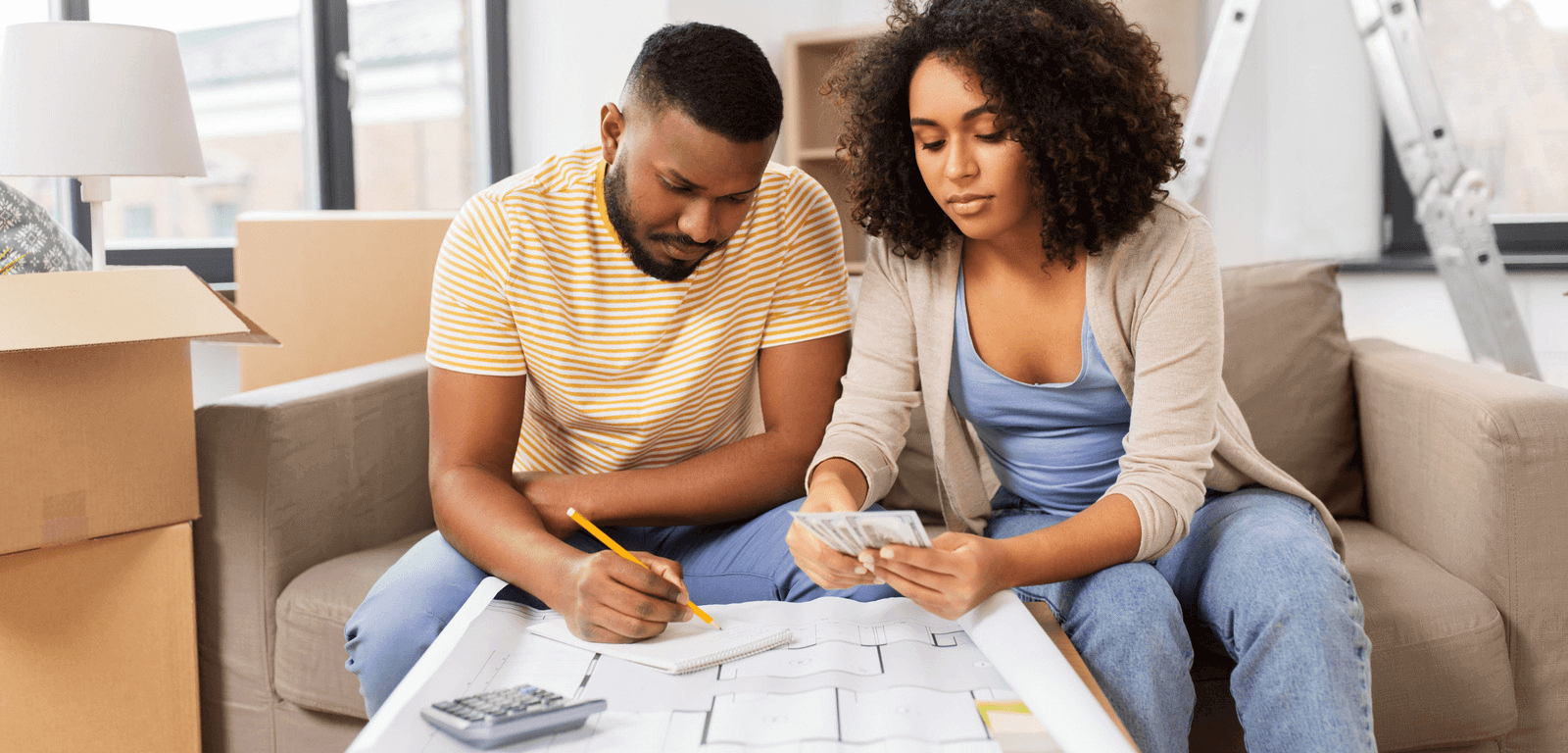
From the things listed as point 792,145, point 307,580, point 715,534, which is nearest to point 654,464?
point 715,534

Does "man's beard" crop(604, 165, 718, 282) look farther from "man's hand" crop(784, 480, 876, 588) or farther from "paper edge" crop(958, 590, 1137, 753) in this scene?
"paper edge" crop(958, 590, 1137, 753)

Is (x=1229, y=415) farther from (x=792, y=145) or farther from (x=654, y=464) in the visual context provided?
(x=792, y=145)

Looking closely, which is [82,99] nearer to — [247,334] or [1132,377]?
[247,334]

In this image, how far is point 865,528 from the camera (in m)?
0.88

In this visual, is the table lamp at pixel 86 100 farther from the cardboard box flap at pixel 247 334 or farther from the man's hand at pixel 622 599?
the man's hand at pixel 622 599

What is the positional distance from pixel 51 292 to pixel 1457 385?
5.10ft

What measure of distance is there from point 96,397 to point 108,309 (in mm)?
112

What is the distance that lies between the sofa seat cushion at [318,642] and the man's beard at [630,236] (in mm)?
510

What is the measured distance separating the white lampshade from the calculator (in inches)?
48.1

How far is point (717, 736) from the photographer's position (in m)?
0.72

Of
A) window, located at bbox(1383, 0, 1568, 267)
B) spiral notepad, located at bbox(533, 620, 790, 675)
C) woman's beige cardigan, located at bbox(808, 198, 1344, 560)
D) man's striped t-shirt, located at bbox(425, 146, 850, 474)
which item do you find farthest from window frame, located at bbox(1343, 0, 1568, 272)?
spiral notepad, located at bbox(533, 620, 790, 675)

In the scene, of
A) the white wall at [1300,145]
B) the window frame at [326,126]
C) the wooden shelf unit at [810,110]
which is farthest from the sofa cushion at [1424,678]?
the window frame at [326,126]

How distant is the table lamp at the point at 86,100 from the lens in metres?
1.53

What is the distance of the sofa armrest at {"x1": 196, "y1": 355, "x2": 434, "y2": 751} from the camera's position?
135cm
